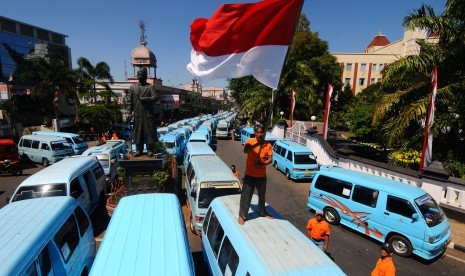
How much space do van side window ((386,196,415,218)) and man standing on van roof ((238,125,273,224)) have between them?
5.03 metres

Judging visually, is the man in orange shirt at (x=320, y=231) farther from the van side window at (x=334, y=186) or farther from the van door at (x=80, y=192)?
the van door at (x=80, y=192)

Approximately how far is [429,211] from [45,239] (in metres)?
9.41

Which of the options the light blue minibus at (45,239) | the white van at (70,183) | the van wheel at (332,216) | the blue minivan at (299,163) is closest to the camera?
the light blue minibus at (45,239)

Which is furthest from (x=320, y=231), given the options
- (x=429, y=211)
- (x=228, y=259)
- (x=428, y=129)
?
(x=428, y=129)

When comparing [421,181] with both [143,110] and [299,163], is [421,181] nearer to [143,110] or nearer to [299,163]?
[299,163]

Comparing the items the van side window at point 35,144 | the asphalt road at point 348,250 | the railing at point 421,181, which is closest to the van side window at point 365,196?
the asphalt road at point 348,250

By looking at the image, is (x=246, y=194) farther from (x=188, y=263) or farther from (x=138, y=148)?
(x=138, y=148)

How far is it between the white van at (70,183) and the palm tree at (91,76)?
2460 cm

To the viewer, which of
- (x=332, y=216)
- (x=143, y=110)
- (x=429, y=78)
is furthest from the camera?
(x=429, y=78)

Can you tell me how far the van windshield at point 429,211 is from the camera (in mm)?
7363

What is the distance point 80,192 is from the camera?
352 inches

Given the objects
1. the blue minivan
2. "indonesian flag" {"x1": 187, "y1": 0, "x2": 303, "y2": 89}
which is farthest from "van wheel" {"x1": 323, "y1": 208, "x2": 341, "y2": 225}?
"indonesian flag" {"x1": 187, "y1": 0, "x2": 303, "y2": 89}

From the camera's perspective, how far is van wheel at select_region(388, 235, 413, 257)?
764 cm

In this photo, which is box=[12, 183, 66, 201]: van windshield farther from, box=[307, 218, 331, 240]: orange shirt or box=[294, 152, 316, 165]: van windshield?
box=[294, 152, 316, 165]: van windshield
